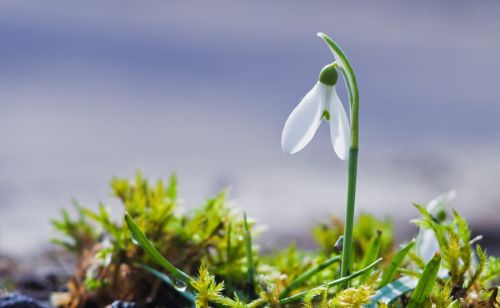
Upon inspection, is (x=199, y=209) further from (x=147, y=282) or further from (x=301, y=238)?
(x=301, y=238)

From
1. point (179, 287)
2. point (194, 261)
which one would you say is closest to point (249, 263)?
point (179, 287)

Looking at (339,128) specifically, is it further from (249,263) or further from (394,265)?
(249,263)

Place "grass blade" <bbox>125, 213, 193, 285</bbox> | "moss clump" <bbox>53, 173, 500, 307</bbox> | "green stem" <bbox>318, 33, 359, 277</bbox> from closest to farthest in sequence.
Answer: "green stem" <bbox>318, 33, 359, 277</bbox> < "grass blade" <bbox>125, 213, 193, 285</bbox> < "moss clump" <bbox>53, 173, 500, 307</bbox>

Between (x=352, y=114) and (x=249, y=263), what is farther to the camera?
(x=249, y=263)

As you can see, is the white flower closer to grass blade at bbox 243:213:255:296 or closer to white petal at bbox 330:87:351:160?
white petal at bbox 330:87:351:160

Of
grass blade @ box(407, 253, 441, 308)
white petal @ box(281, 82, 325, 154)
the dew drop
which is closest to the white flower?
white petal @ box(281, 82, 325, 154)

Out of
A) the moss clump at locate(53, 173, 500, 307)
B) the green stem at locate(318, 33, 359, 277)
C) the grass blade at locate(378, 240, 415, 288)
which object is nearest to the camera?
the green stem at locate(318, 33, 359, 277)
